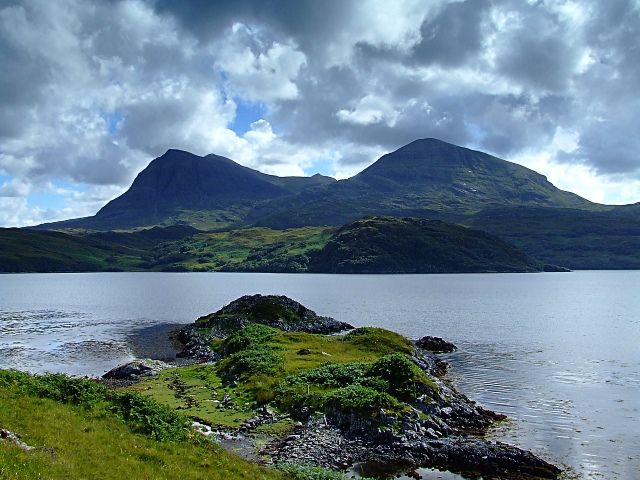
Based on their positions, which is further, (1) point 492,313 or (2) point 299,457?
(1) point 492,313

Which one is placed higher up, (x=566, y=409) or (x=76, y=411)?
(x=76, y=411)

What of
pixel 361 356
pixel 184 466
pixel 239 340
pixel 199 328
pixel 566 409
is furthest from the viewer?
pixel 199 328

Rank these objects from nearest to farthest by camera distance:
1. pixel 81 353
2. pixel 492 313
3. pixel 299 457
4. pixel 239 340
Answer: pixel 299 457
pixel 239 340
pixel 81 353
pixel 492 313

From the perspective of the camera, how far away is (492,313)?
14500cm

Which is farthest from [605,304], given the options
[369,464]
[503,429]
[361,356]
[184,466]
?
[184,466]

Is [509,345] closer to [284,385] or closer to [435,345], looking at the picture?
[435,345]

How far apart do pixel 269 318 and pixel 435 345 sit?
1389 inches

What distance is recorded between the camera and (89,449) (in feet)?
78.6

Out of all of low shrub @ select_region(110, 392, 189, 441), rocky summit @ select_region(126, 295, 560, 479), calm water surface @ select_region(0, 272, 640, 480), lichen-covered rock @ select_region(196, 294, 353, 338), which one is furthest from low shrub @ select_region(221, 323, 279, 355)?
low shrub @ select_region(110, 392, 189, 441)

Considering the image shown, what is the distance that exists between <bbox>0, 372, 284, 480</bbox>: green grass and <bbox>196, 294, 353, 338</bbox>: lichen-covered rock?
7103cm

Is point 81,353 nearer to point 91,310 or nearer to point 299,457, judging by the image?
point 299,457

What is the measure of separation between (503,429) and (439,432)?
689 cm

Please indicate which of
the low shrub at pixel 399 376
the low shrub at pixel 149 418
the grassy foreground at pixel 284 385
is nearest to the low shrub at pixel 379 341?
the grassy foreground at pixel 284 385

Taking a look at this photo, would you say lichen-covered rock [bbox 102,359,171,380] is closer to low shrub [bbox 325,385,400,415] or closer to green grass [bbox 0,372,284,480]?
low shrub [bbox 325,385,400,415]
